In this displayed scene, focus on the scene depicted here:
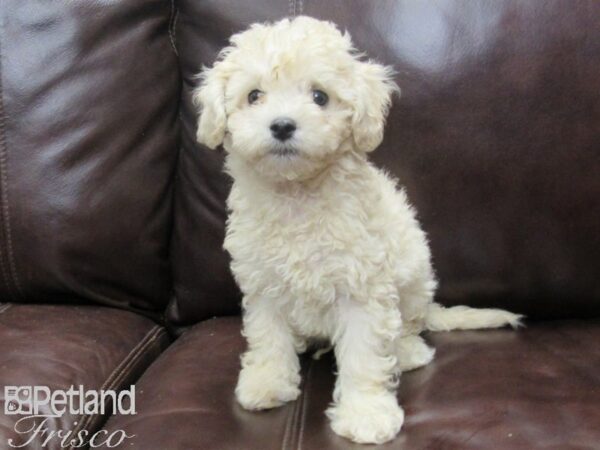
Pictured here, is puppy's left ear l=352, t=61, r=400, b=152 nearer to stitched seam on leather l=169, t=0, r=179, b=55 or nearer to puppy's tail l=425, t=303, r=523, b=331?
puppy's tail l=425, t=303, r=523, b=331

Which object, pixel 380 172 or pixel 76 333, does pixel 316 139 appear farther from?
pixel 76 333

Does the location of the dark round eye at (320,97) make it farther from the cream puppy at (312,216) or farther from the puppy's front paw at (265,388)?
the puppy's front paw at (265,388)

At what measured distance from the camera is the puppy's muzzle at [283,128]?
1.24 meters

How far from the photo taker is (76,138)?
1744 millimetres

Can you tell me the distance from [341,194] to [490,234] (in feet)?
1.56

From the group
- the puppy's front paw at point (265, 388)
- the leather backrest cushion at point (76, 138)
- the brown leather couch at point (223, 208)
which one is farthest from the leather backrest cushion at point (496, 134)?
the puppy's front paw at point (265, 388)

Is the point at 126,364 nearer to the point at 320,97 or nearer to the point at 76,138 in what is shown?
the point at 76,138

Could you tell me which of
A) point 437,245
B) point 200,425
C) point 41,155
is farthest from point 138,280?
point 437,245

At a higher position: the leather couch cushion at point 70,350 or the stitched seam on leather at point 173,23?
the stitched seam on leather at point 173,23

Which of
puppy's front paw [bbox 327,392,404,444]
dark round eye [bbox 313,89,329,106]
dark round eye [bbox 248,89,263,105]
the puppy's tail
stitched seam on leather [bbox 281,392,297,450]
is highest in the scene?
dark round eye [bbox 313,89,329,106]

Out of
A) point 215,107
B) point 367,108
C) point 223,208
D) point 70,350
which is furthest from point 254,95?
point 70,350

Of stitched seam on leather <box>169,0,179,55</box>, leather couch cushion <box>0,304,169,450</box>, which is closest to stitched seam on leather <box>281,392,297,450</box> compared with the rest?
leather couch cushion <box>0,304,169,450</box>

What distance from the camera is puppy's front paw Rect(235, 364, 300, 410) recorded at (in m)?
1.33

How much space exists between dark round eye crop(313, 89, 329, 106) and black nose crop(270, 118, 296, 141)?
98 mm
